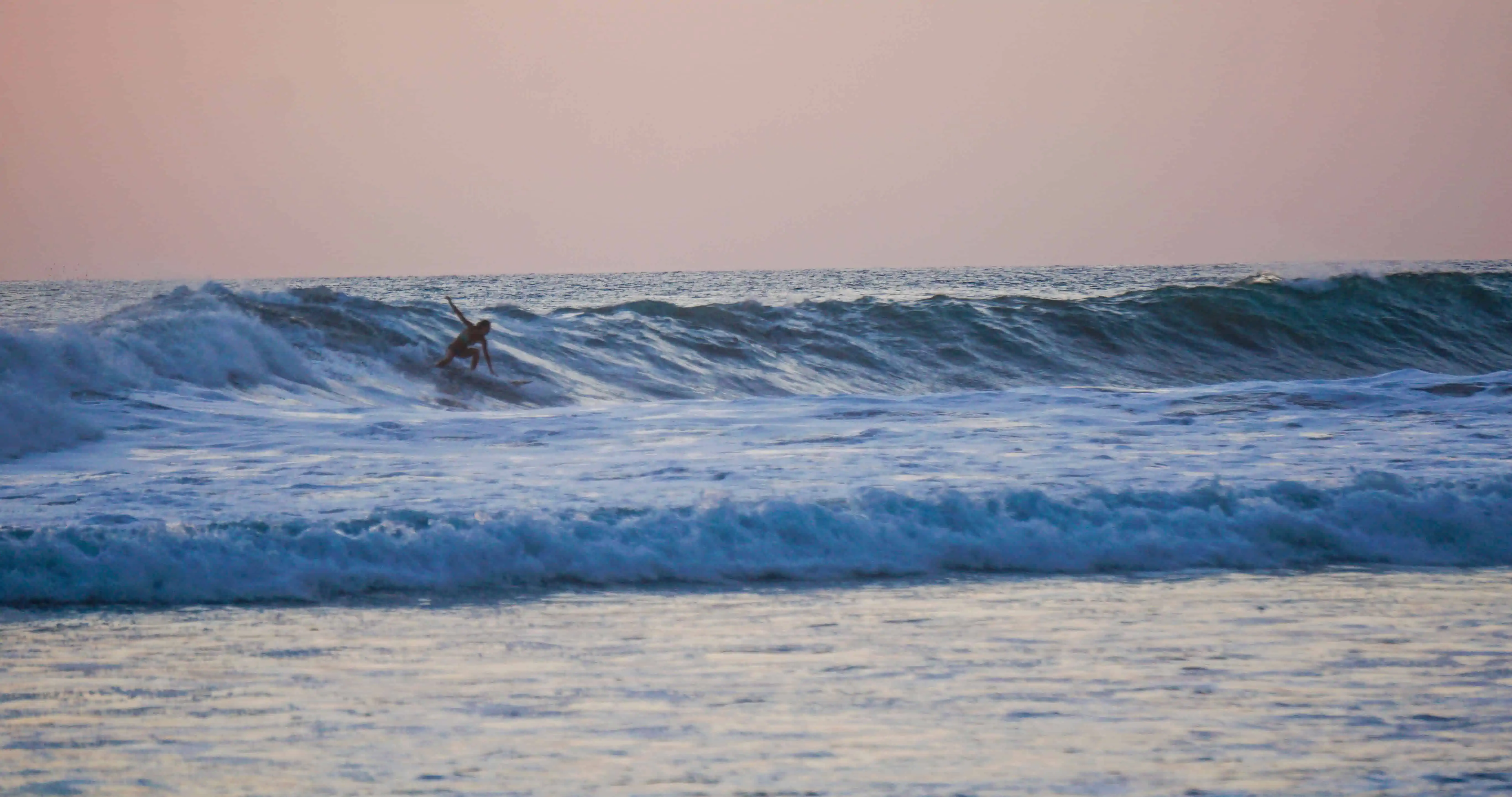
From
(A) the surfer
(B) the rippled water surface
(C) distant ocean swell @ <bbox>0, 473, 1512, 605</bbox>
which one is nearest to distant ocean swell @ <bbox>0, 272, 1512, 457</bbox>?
(A) the surfer

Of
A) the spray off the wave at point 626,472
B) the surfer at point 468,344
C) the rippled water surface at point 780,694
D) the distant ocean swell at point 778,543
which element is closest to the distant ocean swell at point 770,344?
the spray off the wave at point 626,472

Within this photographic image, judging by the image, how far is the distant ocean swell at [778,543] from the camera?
525 cm

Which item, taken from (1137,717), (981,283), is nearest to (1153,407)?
(1137,717)

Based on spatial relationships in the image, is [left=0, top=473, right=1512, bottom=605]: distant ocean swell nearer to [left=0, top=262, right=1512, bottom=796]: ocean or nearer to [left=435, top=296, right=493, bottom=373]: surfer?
[left=0, top=262, right=1512, bottom=796]: ocean

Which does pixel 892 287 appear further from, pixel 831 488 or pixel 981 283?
pixel 831 488

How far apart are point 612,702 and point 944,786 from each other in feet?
3.64

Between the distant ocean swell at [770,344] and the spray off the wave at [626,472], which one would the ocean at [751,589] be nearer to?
the spray off the wave at [626,472]

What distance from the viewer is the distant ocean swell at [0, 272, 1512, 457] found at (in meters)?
12.4

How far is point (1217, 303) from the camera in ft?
73.7

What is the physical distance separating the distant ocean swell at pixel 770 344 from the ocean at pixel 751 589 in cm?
17

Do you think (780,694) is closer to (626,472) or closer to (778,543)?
(778,543)

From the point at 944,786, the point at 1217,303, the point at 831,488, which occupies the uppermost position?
the point at 1217,303

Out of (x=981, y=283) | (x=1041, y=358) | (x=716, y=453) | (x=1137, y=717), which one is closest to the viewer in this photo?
(x=1137, y=717)

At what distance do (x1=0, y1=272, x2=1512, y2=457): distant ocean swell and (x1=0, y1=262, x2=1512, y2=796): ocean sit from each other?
0.57 ft
